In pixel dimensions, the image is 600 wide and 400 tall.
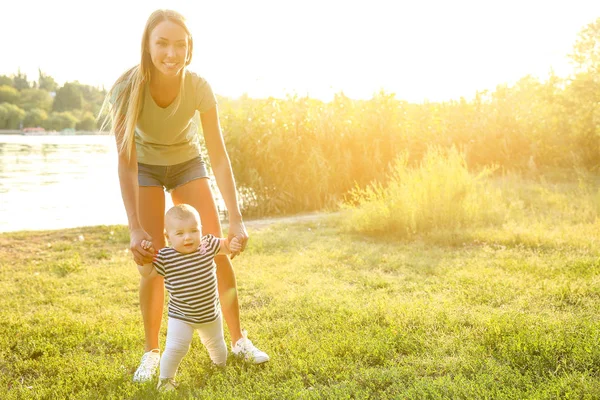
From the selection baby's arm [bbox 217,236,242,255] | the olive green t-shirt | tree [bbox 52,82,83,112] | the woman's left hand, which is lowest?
baby's arm [bbox 217,236,242,255]

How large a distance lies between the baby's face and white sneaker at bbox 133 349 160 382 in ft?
2.97

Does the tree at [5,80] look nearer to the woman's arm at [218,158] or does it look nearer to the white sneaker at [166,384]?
the woman's arm at [218,158]

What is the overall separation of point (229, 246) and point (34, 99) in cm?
9659

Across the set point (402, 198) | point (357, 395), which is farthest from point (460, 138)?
point (357, 395)

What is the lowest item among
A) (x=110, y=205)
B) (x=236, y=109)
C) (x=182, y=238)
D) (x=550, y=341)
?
(x=110, y=205)

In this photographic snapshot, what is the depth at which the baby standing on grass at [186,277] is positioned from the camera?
3408mm

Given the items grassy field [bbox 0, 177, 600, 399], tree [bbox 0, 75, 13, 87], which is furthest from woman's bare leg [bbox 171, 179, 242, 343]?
tree [bbox 0, 75, 13, 87]

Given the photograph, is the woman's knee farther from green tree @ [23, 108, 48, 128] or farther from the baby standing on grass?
green tree @ [23, 108, 48, 128]

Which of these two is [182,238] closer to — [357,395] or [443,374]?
[357,395]

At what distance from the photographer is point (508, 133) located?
16.0 m

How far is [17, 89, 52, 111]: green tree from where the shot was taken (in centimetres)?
8650

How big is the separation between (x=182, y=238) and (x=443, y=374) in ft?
6.03

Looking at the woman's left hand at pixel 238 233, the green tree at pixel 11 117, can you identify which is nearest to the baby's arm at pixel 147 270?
the woman's left hand at pixel 238 233

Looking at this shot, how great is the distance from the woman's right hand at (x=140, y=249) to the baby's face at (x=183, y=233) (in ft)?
0.49
